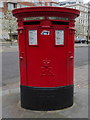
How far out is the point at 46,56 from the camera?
3906 mm

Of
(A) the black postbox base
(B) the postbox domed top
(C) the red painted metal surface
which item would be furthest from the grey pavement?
(B) the postbox domed top

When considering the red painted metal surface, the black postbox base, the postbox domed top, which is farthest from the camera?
the black postbox base

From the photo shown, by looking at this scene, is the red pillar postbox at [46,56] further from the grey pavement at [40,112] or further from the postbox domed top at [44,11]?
the grey pavement at [40,112]

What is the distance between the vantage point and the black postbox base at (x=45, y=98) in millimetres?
3998

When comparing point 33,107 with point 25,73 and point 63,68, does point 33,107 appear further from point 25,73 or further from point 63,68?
point 63,68

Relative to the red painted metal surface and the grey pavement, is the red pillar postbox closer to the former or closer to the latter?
the red painted metal surface

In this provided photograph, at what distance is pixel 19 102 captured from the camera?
4621 mm

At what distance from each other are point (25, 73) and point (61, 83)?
83cm

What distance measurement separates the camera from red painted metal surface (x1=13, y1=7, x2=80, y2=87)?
12.5 ft

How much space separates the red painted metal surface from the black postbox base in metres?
0.11

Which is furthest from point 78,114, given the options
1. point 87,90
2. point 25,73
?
point 87,90

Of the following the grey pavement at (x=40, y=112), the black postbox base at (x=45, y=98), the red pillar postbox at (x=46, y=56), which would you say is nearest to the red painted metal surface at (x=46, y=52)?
the red pillar postbox at (x=46, y=56)

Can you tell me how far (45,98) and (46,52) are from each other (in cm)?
99

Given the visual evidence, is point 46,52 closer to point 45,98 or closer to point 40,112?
point 45,98
